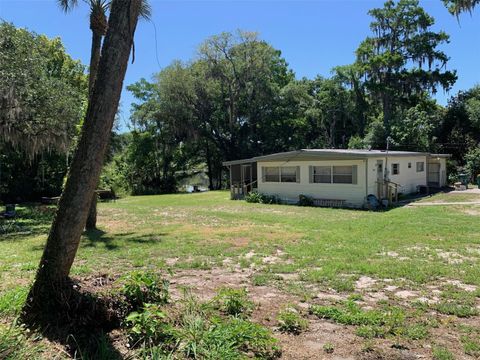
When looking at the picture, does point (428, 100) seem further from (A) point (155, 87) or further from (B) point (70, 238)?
(B) point (70, 238)

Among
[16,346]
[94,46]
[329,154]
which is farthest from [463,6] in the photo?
[16,346]

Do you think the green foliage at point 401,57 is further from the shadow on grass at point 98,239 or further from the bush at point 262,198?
the shadow on grass at point 98,239

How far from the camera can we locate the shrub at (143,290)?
3.93 metres

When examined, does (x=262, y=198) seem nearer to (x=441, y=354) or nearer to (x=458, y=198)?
(x=458, y=198)

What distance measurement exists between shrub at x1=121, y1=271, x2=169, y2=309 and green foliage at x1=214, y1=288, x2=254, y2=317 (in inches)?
25.3

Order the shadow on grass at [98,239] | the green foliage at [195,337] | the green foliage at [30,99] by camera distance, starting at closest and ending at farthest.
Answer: the green foliage at [195,337], the shadow on grass at [98,239], the green foliage at [30,99]

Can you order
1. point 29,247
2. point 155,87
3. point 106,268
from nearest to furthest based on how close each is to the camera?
point 106,268
point 29,247
point 155,87

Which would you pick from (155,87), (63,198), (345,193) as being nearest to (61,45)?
(155,87)

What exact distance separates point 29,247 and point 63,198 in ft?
21.2

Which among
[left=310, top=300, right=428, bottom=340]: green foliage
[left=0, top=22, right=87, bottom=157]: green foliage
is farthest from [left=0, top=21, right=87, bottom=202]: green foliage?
[left=310, top=300, right=428, bottom=340]: green foliage

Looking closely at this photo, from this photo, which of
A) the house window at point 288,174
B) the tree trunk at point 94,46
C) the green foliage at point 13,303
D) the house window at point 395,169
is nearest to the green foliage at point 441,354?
the green foliage at point 13,303

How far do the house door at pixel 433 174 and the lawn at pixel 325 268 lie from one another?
12663 mm

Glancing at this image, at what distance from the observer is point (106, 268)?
6.73 metres

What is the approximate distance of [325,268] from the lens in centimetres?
647
